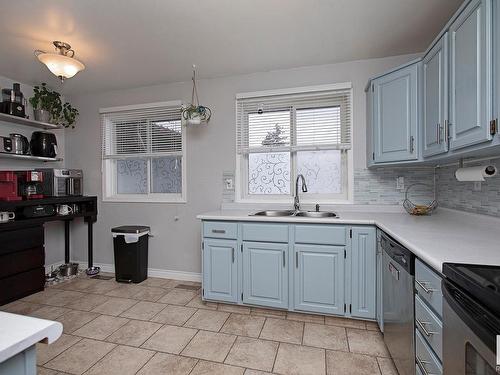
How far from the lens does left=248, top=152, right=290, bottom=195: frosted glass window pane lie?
3.04 m

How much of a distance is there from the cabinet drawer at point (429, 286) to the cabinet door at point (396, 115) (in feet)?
3.77

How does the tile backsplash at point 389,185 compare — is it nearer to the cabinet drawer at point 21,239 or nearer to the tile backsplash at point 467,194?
the tile backsplash at point 467,194

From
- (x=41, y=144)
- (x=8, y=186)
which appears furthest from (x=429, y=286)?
(x=41, y=144)

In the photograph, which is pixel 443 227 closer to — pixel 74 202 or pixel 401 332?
pixel 401 332

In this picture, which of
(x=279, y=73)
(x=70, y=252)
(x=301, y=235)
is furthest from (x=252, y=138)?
(x=70, y=252)

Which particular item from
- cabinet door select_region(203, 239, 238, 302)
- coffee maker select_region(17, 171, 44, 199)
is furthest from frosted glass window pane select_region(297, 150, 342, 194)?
coffee maker select_region(17, 171, 44, 199)

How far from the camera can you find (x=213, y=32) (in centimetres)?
221

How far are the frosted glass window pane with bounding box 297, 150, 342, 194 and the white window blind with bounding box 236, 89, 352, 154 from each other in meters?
0.10

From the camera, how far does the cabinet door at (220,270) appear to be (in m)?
2.48

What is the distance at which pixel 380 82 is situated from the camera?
232 centimetres

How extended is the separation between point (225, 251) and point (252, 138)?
1.37m

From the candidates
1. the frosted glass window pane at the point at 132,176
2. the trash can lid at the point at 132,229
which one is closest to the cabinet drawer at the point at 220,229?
the trash can lid at the point at 132,229

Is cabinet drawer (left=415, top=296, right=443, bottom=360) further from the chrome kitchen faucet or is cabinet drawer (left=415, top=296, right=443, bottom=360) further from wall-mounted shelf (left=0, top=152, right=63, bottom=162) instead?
wall-mounted shelf (left=0, top=152, right=63, bottom=162)

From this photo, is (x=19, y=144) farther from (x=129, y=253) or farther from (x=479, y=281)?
(x=479, y=281)
